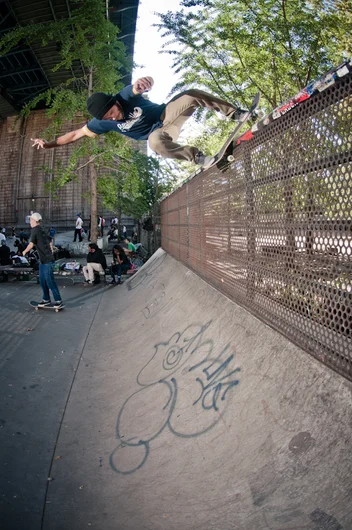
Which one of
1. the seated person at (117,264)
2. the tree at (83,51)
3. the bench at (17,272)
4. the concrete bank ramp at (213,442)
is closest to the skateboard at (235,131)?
the concrete bank ramp at (213,442)

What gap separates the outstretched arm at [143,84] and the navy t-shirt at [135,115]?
0.44 feet

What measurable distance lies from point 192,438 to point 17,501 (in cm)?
120

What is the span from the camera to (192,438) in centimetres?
250

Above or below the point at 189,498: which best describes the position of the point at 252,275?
above

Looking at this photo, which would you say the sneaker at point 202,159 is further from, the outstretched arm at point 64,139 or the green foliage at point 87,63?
the green foliage at point 87,63

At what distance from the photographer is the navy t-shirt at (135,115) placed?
4.07 meters

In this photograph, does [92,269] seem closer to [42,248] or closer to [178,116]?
[42,248]

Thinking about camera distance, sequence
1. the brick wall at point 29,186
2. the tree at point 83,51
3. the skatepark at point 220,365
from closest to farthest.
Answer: the skatepark at point 220,365
the tree at point 83,51
the brick wall at point 29,186

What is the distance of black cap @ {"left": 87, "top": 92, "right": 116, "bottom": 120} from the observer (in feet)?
12.9

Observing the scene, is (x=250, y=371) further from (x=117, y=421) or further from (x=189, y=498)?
(x=117, y=421)

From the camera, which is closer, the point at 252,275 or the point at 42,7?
the point at 252,275

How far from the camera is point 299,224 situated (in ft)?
8.02

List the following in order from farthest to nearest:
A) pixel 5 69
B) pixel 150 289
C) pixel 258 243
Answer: pixel 5 69
pixel 150 289
pixel 258 243

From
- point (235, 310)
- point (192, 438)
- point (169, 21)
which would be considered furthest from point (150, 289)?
point (169, 21)
